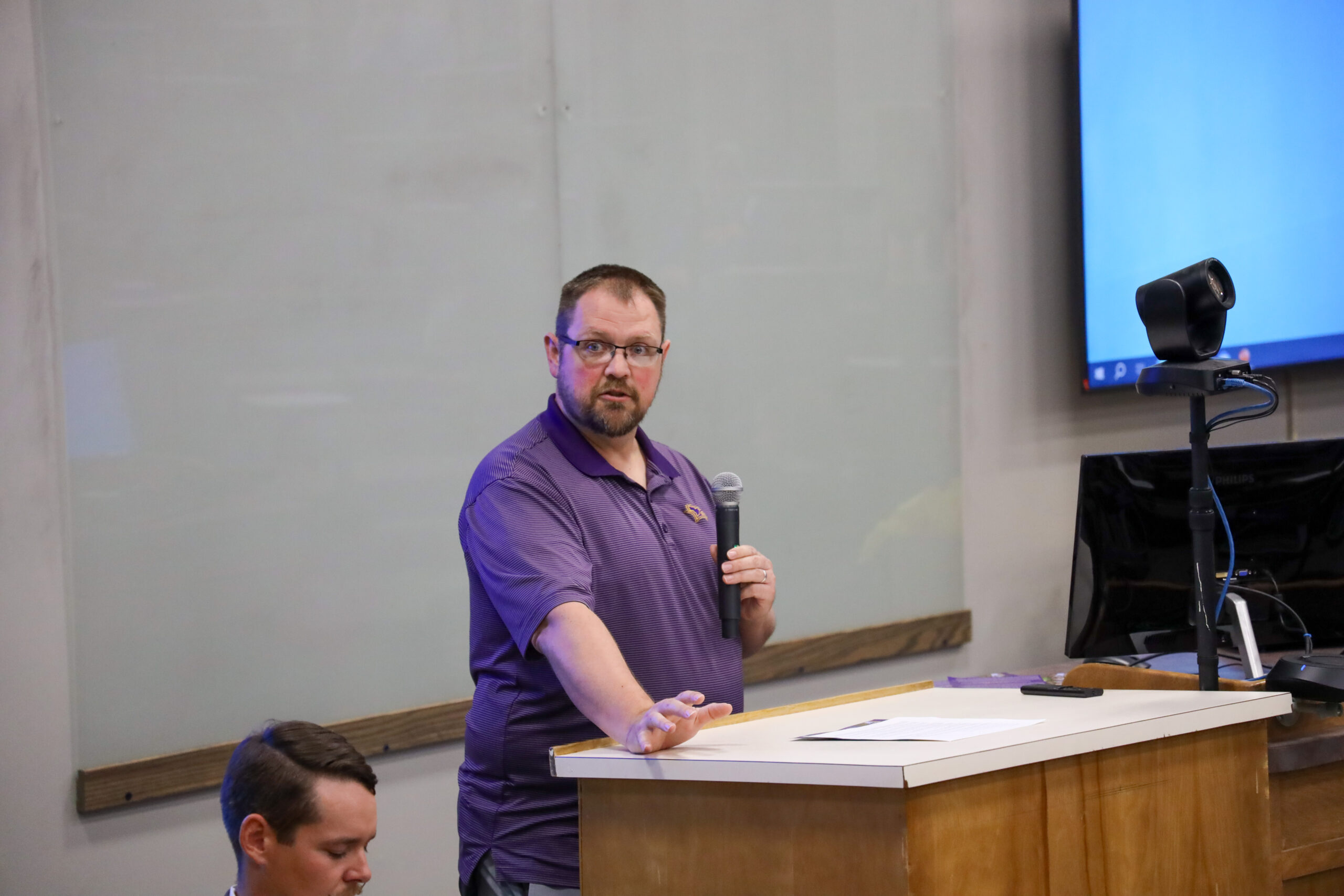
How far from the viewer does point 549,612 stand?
1577mm

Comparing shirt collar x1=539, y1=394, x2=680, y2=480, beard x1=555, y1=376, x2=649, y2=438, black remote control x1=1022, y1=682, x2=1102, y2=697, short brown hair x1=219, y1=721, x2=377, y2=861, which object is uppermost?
beard x1=555, y1=376, x2=649, y2=438

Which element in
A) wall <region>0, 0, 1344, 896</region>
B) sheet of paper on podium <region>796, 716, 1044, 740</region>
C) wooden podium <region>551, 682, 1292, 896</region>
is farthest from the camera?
wall <region>0, 0, 1344, 896</region>

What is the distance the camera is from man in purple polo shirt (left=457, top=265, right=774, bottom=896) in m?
1.60

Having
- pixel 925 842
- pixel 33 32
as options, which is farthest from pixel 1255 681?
pixel 33 32

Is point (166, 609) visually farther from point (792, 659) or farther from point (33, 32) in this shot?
point (792, 659)

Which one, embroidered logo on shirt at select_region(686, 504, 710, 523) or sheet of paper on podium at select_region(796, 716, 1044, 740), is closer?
sheet of paper on podium at select_region(796, 716, 1044, 740)

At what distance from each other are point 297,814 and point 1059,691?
1.09 m

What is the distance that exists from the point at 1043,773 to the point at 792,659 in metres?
2.18

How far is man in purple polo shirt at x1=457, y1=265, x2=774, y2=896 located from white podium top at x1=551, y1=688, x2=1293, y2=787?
8 centimetres

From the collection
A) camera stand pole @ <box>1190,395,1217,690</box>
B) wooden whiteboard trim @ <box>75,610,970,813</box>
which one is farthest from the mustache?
camera stand pole @ <box>1190,395,1217,690</box>

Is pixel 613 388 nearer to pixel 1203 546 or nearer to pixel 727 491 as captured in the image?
pixel 727 491

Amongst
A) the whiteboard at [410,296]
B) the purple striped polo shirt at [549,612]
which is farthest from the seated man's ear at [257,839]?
A: the whiteboard at [410,296]

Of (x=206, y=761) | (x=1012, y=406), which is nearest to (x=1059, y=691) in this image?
(x=206, y=761)

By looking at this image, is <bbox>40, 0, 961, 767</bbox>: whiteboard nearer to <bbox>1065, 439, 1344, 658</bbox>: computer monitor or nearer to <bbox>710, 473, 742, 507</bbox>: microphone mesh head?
<bbox>1065, 439, 1344, 658</bbox>: computer monitor
